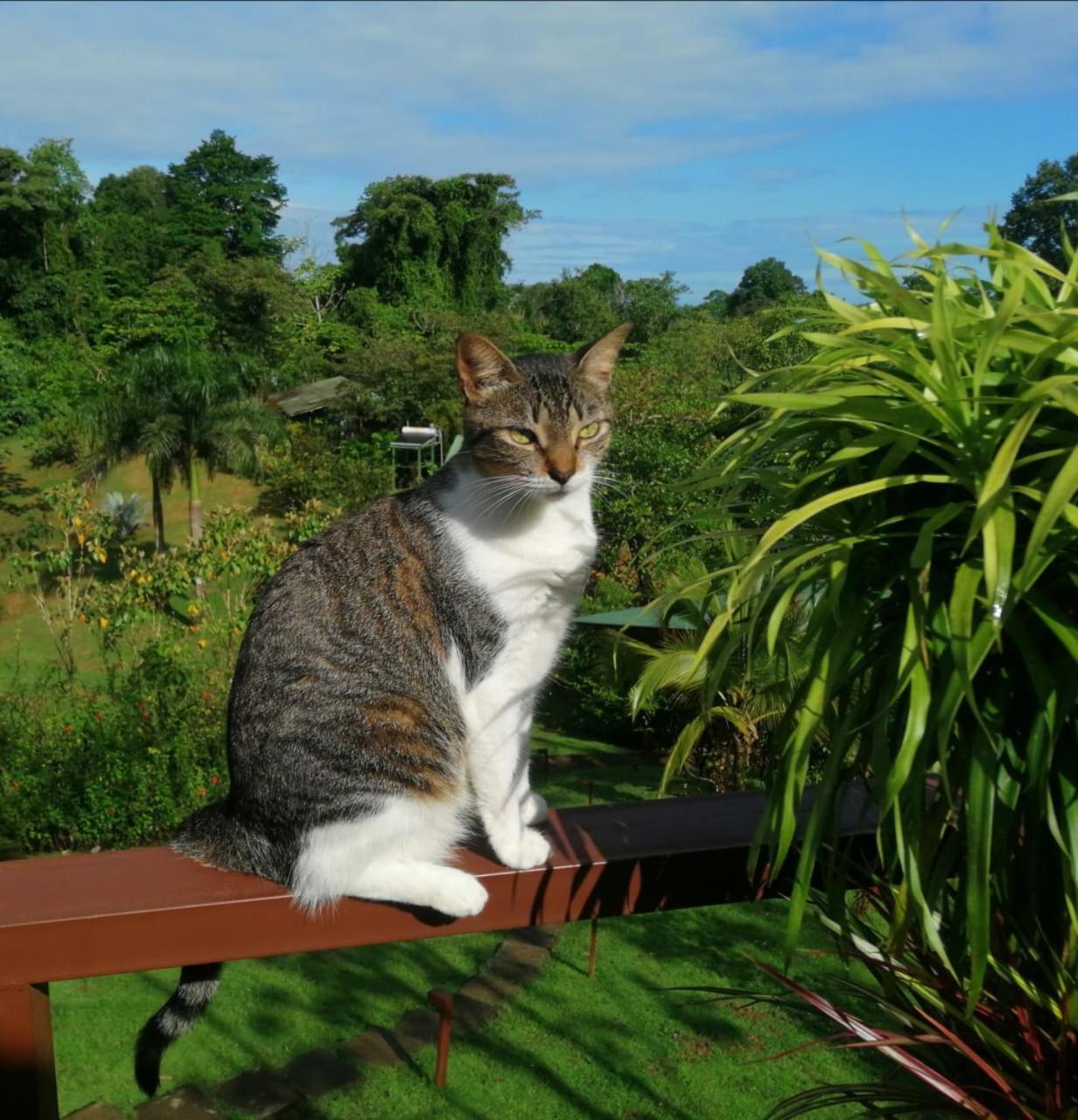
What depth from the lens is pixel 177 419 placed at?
682 inches

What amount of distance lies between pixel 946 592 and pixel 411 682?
110cm

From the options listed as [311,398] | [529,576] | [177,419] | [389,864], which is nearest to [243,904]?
[389,864]

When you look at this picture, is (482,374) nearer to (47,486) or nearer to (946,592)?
(946,592)

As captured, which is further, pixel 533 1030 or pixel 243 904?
pixel 533 1030

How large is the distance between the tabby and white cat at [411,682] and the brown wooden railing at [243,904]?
5cm

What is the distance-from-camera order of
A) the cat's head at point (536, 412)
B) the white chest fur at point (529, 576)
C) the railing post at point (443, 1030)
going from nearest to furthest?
the white chest fur at point (529, 576), the cat's head at point (536, 412), the railing post at point (443, 1030)

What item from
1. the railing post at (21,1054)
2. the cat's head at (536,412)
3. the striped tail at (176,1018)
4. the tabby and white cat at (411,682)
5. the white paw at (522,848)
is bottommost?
the striped tail at (176,1018)

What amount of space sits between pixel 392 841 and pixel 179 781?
19.4ft

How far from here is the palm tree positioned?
17.2 m

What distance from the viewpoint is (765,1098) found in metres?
4.80

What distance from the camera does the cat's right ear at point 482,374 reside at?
224 cm

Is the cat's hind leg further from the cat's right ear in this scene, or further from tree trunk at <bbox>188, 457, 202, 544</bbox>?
tree trunk at <bbox>188, 457, 202, 544</bbox>

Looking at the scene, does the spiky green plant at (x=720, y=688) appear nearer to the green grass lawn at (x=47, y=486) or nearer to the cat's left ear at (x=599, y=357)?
the cat's left ear at (x=599, y=357)

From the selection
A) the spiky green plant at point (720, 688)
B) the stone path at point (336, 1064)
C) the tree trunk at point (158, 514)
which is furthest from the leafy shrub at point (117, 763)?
the tree trunk at point (158, 514)
